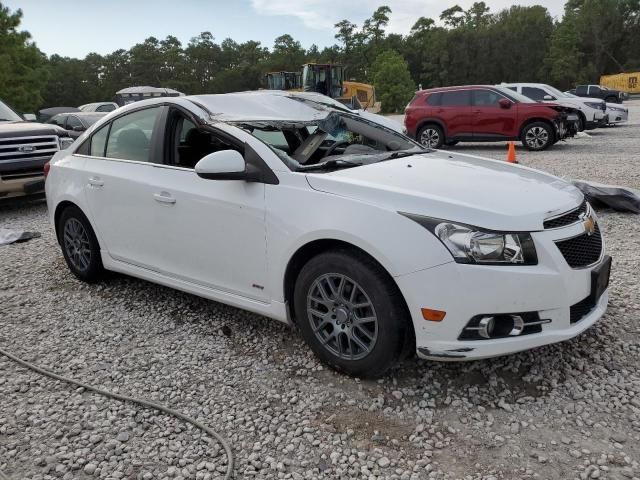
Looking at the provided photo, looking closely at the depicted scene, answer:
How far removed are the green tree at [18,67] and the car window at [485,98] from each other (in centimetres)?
2846

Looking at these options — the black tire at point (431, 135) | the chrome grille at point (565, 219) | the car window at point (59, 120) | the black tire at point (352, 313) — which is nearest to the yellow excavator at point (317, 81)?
the black tire at point (431, 135)

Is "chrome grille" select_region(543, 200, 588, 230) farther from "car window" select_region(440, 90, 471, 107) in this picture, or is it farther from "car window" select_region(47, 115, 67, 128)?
"car window" select_region(47, 115, 67, 128)

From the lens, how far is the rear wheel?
15.3 metres

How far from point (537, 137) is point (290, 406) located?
1300 cm

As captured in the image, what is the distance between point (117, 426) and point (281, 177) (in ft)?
5.34

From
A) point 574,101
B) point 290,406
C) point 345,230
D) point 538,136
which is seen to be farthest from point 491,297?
point 574,101

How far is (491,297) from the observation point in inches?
108

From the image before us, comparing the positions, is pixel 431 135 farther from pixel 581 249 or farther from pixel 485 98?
pixel 581 249

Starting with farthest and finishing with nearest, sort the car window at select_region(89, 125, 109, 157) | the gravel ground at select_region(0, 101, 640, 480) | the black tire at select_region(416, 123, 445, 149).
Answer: the black tire at select_region(416, 123, 445, 149) < the car window at select_region(89, 125, 109, 157) < the gravel ground at select_region(0, 101, 640, 480)

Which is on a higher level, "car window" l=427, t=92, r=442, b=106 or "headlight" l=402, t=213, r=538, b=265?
"car window" l=427, t=92, r=442, b=106

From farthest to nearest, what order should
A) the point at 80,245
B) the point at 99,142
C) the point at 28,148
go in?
the point at 28,148 < the point at 80,245 < the point at 99,142

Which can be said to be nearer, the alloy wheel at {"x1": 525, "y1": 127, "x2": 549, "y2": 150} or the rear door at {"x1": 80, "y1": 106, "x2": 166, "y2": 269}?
the rear door at {"x1": 80, "y1": 106, "x2": 166, "y2": 269}

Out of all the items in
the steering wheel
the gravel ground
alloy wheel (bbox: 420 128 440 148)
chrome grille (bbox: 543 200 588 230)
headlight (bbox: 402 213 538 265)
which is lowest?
the gravel ground

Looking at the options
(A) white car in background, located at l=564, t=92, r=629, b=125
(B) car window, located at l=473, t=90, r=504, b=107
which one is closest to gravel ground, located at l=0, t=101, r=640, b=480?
(B) car window, located at l=473, t=90, r=504, b=107
